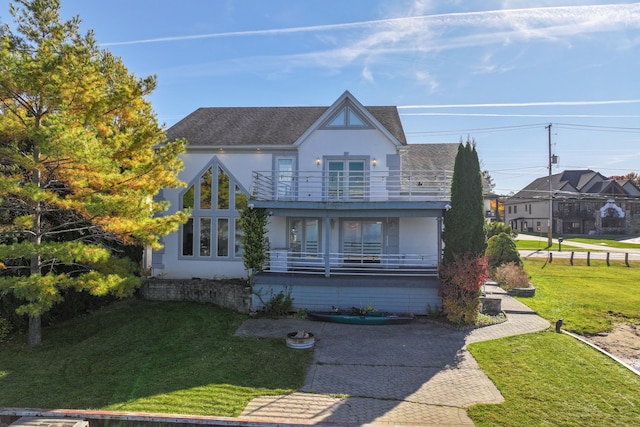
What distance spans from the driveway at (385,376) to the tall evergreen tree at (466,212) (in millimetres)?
2891

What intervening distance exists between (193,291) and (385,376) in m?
10.1

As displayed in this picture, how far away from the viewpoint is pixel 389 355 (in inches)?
401

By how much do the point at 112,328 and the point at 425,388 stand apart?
35.1 ft

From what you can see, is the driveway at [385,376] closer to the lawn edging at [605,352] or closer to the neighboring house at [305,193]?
the lawn edging at [605,352]

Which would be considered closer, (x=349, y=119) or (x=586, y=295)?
(x=349, y=119)

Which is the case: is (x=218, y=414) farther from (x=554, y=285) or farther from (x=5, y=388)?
(x=554, y=285)

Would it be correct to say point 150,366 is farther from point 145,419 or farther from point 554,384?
point 554,384

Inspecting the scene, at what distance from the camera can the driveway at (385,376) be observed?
7.04 meters

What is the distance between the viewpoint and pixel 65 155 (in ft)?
30.8

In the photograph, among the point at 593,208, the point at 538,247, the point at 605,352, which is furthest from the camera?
the point at 593,208

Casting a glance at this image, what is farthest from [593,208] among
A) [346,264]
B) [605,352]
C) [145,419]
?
[145,419]

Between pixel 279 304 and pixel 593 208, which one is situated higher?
pixel 593 208

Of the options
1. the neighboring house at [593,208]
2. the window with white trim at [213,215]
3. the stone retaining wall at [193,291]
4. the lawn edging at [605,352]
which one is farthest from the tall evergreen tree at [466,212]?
the neighboring house at [593,208]

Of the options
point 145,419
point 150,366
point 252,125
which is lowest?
point 150,366
